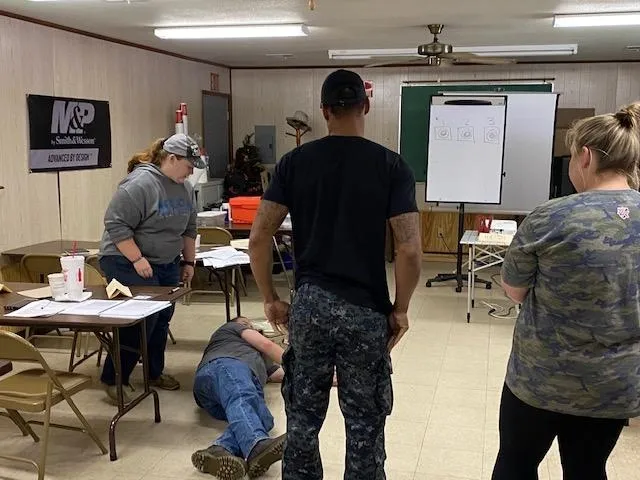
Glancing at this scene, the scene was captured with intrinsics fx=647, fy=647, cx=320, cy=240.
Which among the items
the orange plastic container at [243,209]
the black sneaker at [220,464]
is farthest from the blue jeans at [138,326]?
the orange plastic container at [243,209]

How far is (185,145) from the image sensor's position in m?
3.50

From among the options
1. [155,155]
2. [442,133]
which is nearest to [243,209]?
[442,133]

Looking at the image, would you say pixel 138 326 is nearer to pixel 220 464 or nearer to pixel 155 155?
pixel 155 155

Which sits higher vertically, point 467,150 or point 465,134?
point 465,134

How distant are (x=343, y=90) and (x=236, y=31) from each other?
151 inches

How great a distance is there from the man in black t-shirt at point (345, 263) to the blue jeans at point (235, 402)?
2.58 feet

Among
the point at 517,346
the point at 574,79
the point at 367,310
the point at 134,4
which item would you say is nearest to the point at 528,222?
the point at 517,346

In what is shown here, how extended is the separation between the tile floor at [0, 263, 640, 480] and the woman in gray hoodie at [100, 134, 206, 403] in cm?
36

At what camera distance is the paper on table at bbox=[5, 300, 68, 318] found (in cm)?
292

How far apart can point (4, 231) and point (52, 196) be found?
60 centimetres

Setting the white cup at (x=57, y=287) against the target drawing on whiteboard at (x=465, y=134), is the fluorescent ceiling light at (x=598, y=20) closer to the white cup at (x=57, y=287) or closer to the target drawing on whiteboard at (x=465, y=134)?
the target drawing on whiteboard at (x=465, y=134)

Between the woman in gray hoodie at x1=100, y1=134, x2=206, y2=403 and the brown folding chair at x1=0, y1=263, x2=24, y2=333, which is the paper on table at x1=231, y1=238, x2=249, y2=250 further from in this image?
the brown folding chair at x1=0, y1=263, x2=24, y2=333

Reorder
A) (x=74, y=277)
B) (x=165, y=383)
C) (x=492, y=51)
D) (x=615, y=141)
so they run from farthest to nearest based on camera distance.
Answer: (x=492, y=51) → (x=165, y=383) → (x=74, y=277) → (x=615, y=141)

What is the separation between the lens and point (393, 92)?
8383mm
